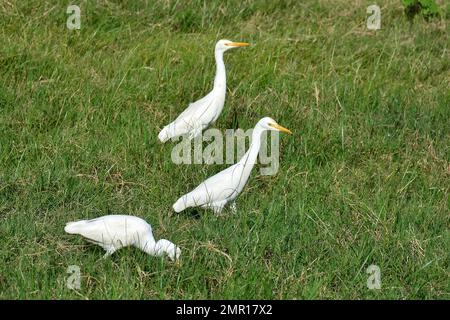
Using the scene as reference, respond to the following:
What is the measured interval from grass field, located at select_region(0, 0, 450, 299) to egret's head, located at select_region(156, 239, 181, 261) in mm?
51

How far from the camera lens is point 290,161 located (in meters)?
7.38

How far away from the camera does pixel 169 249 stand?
576 cm

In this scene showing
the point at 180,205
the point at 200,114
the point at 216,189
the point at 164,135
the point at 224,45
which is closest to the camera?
the point at 180,205

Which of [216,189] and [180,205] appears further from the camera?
[216,189]

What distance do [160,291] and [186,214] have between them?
118 centimetres

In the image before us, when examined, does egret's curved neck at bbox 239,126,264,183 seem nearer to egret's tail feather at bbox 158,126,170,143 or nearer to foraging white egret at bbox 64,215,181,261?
egret's tail feather at bbox 158,126,170,143

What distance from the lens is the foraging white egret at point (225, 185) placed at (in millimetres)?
6488

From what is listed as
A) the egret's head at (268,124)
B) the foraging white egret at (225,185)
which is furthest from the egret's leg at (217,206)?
the egret's head at (268,124)

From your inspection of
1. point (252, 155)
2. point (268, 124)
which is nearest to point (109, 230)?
point (252, 155)

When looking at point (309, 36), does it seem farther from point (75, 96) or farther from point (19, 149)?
point (19, 149)

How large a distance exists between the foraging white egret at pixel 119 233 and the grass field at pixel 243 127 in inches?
3.7

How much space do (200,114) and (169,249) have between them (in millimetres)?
1972

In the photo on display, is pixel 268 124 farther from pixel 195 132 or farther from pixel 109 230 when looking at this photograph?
pixel 109 230
